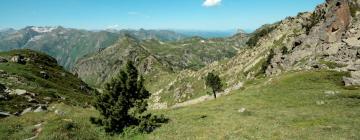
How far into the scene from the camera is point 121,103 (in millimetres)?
35125

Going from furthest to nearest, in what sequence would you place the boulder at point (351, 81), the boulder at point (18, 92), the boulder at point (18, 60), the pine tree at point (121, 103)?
1. the boulder at point (18, 60)
2. the boulder at point (18, 92)
3. the boulder at point (351, 81)
4. the pine tree at point (121, 103)

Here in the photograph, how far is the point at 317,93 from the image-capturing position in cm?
5353

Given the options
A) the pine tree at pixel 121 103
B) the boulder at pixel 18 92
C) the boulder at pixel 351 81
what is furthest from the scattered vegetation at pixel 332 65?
the boulder at pixel 18 92

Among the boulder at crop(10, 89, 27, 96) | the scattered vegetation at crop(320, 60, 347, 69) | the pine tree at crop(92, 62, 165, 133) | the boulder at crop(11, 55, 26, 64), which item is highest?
the pine tree at crop(92, 62, 165, 133)

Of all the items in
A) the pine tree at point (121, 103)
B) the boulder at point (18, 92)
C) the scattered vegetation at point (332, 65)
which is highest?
the pine tree at point (121, 103)

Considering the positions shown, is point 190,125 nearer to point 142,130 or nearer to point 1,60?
point 142,130

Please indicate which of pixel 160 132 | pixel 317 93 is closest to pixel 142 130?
pixel 160 132

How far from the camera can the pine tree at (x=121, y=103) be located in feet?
115

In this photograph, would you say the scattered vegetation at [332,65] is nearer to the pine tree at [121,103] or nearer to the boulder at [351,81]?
the boulder at [351,81]

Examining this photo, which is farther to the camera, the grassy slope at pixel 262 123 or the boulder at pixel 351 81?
the boulder at pixel 351 81

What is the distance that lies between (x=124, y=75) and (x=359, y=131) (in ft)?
76.1

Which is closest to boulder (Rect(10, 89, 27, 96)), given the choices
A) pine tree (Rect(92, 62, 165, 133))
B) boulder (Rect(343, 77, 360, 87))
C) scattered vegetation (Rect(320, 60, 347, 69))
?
pine tree (Rect(92, 62, 165, 133))

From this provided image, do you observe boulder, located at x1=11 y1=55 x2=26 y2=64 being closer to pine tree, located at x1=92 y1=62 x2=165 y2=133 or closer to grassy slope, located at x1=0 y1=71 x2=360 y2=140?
grassy slope, located at x1=0 y1=71 x2=360 y2=140

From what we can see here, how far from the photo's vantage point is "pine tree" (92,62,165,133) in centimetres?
3500
